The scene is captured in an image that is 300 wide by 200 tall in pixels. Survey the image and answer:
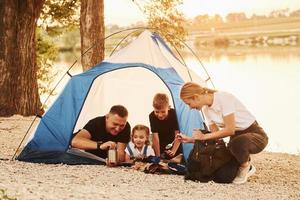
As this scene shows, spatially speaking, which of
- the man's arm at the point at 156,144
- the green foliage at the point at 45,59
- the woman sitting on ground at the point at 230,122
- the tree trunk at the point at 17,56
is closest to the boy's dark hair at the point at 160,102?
the man's arm at the point at 156,144

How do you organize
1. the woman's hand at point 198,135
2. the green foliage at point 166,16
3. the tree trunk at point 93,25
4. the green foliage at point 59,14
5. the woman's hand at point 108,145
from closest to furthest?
the woman's hand at point 198,135, the woman's hand at point 108,145, the tree trunk at point 93,25, the green foliage at point 166,16, the green foliage at point 59,14

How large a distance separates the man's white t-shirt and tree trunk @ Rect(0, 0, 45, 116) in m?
6.21

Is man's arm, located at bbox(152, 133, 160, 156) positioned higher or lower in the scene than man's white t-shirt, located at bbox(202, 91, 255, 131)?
lower

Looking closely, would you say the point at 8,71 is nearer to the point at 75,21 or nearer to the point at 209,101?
the point at 75,21

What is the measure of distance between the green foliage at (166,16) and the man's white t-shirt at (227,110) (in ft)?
24.9

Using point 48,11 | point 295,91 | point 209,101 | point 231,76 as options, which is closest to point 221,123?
point 209,101

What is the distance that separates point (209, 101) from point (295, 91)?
1046 inches

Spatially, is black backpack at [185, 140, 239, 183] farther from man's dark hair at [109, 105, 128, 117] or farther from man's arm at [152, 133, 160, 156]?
man's dark hair at [109, 105, 128, 117]

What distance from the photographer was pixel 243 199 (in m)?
6.45

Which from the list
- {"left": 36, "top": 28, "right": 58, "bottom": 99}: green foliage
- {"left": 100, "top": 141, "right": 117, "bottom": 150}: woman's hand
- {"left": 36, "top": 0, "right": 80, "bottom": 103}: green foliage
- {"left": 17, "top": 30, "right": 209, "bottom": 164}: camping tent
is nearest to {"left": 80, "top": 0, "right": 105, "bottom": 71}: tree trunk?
{"left": 36, "top": 0, "right": 80, "bottom": 103}: green foliage

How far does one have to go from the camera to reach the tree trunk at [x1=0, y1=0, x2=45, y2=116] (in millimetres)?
12812

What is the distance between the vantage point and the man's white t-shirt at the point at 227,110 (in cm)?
693

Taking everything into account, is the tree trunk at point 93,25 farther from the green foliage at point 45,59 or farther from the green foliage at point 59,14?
the green foliage at point 45,59

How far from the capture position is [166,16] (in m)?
14.7
